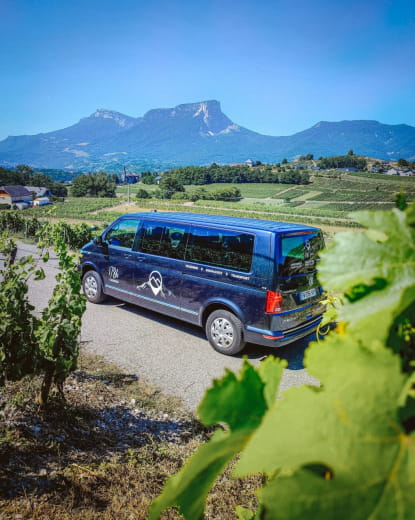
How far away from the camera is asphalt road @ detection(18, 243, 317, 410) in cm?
432

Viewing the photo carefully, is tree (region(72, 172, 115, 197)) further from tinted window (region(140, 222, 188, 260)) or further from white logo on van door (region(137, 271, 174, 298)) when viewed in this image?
white logo on van door (region(137, 271, 174, 298))

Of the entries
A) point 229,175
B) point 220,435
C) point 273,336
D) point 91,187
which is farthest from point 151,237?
point 91,187

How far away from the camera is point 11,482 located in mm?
2232

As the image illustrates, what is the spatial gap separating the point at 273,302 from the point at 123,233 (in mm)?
3488

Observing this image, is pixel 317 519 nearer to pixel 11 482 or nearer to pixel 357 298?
pixel 357 298

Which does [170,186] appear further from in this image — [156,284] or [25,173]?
[156,284]

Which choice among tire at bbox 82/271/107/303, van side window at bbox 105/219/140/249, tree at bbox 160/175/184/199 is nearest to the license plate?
van side window at bbox 105/219/140/249

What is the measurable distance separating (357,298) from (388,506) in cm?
21

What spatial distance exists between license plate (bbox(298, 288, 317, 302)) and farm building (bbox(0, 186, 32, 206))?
66.1 m

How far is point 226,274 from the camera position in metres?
4.71

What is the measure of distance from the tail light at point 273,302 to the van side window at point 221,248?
0.50m

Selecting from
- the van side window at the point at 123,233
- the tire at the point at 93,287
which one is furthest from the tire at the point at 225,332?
the tire at the point at 93,287

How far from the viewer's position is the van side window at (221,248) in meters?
4.55

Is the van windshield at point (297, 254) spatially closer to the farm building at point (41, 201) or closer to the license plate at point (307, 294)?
the license plate at point (307, 294)
